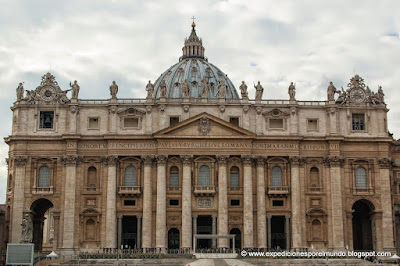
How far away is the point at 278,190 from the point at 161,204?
51.4 ft

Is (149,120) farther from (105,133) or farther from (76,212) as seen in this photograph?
(76,212)

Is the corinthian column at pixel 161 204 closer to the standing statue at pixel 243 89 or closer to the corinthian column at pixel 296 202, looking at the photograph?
the standing statue at pixel 243 89

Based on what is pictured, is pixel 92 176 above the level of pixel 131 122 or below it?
below

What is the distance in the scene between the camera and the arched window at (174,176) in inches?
3445

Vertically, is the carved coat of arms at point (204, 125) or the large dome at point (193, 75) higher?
the large dome at point (193, 75)

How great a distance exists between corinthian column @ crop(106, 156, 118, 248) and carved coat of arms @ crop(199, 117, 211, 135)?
11937mm

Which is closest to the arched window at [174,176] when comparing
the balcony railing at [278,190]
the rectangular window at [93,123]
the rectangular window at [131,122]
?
the rectangular window at [131,122]

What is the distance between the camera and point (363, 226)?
92.5m

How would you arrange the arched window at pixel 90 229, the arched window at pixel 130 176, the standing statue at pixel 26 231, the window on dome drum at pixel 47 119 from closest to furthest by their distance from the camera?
the standing statue at pixel 26 231 → the arched window at pixel 90 229 → the arched window at pixel 130 176 → the window on dome drum at pixel 47 119

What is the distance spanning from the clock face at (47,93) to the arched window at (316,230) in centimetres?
3938

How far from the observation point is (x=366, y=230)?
9206 centimetres

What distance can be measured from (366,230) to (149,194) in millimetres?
31154

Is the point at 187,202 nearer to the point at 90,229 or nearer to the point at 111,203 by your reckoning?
the point at 111,203

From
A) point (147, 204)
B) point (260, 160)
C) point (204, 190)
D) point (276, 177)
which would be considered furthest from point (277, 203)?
point (147, 204)
